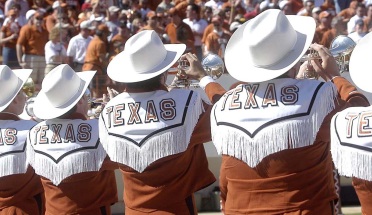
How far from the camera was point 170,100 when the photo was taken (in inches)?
245

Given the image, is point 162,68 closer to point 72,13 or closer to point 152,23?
point 152,23

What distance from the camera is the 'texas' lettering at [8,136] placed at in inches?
286

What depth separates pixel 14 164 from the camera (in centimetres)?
725

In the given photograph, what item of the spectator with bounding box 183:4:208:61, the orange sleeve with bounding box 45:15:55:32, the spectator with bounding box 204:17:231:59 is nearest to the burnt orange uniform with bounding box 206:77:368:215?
the spectator with bounding box 204:17:231:59

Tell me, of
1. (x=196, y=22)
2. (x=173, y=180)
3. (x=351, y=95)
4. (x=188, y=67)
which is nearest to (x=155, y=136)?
(x=173, y=180)

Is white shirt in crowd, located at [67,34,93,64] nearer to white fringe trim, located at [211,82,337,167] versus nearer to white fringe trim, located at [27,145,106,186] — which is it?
white fringe trim, located at [27,145,106,186]

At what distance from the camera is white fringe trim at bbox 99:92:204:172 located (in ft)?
20.3

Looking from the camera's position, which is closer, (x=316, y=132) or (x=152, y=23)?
(x=316, y=132)

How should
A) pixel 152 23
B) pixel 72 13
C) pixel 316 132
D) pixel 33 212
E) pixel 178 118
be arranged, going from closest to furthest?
pixel 316 132, pixel 178 118, pixel 33 212, pixel 152 23, pixel 72 13

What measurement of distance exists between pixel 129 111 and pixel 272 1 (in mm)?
10936

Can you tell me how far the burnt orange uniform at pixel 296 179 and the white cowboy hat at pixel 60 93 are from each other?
1598 millimetres

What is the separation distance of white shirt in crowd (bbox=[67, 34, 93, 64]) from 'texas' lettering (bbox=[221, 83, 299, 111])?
9.80 m

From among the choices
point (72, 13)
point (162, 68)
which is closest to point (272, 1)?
point (72, 13)

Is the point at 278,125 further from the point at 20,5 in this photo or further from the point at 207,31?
the point at 20,5
